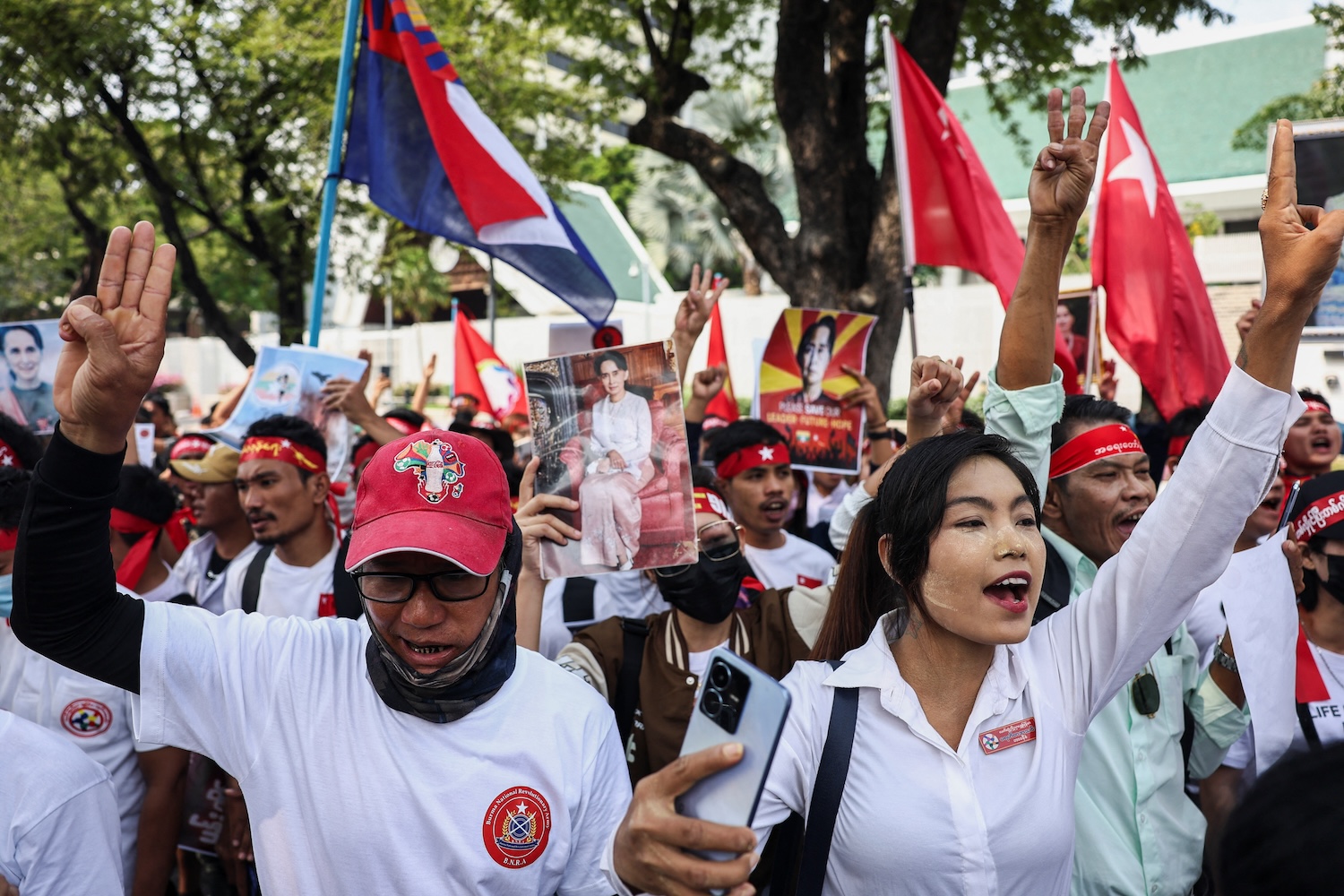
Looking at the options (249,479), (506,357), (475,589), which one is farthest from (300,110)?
(506,357)

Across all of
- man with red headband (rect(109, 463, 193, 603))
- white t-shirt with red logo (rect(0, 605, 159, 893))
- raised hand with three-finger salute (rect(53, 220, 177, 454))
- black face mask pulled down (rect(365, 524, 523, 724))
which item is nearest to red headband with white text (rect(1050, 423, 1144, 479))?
black face mask pulled down (rect(365, 524, 523, 724))

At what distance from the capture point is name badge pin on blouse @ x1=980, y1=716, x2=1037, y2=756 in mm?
2123

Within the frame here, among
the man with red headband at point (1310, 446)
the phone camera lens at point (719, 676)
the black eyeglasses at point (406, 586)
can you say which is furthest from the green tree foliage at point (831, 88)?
the phone camera lens at point (719, 676)

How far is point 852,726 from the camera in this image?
83.5 inches

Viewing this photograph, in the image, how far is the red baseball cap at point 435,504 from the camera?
203 centimetres

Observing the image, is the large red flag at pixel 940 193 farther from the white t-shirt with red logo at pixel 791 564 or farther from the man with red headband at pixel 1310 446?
the white t-shirt with red logo at pixel 791 564

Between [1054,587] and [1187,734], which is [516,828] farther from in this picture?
[1187,734]

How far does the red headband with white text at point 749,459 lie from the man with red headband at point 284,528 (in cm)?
166

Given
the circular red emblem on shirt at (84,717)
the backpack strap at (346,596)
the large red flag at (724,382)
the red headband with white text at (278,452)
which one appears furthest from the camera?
the large red flag at (724,382)

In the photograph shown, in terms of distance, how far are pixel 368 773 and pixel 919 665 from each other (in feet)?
3.49

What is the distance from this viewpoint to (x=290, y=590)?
4219 mm

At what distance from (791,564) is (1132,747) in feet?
7.28

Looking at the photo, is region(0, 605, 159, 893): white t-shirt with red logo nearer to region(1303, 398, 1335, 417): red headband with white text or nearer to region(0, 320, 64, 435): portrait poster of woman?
region(0, 320, 64, 435): portrait poster of woman

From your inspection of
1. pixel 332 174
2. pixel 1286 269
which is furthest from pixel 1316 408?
pixel 332 174
